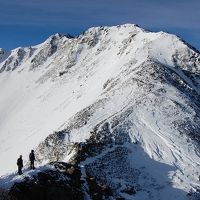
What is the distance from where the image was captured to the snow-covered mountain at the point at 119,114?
180 ft

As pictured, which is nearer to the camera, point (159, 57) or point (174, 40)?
point (159, 57)

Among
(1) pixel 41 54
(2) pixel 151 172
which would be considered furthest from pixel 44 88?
(2) pixel 151 172

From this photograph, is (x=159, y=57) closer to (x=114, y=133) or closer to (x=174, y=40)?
(x=174, y=40)

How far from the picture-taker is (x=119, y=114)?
6781 centimetres

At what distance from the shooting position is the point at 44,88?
460ft

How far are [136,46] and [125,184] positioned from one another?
61744mm

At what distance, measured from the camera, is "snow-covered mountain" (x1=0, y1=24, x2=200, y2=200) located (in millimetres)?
54969

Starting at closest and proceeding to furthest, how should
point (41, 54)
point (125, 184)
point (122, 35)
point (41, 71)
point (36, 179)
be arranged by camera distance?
1. point (36, 179)
2. point (125, 184)
3. point (122, 35)
4. point (41, 71)
5. point (41, 54)

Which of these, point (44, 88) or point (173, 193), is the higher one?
point (44, 88)

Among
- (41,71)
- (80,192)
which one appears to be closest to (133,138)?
(80,192)

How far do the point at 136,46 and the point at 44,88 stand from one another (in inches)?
1495

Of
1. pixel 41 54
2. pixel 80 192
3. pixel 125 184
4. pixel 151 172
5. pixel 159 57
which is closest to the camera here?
pixel 80 192

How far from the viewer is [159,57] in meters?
97.6

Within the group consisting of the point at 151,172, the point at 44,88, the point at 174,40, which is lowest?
the point at 151,172
